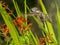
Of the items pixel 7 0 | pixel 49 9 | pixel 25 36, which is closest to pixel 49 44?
pixel 25 36

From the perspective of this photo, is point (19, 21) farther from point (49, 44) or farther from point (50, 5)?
point (50, 5)

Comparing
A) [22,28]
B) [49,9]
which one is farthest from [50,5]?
[22,28]

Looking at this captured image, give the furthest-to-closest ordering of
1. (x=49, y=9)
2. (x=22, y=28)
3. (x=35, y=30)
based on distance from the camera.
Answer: (x=35, y=30)
(x=49, y=9)
(x=22, y=28)

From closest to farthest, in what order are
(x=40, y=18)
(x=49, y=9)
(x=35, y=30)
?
(x=40, y=18), (x=49, y=9), (x=35, y=30)

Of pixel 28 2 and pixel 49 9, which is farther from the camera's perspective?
pixel 28 2

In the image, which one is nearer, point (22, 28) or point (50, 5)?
point (22, 28)

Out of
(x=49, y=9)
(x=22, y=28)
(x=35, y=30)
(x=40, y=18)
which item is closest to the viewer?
(x=22, y=28)

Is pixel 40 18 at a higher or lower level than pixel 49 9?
higher

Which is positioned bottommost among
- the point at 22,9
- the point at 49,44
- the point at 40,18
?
the point at 22,9

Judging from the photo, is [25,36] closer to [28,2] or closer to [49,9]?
[49,9]
